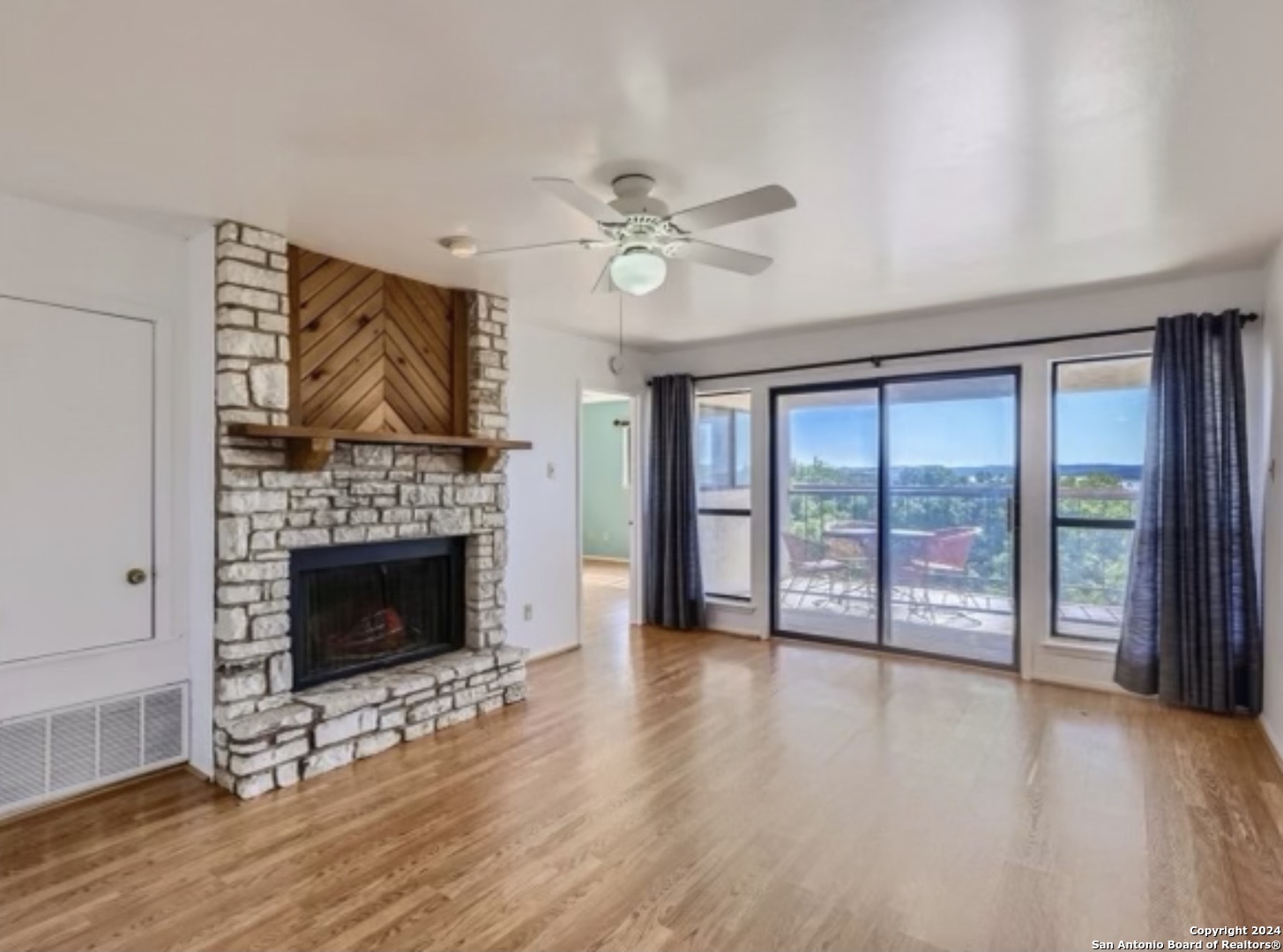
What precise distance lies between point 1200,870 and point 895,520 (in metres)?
2.99

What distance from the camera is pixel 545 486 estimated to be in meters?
Result: 5.18

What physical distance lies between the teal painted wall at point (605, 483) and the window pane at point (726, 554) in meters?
3.88

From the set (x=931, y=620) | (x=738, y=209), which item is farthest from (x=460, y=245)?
(x=931, y=620)

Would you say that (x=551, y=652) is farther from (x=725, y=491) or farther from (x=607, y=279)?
(x=607, y=279)

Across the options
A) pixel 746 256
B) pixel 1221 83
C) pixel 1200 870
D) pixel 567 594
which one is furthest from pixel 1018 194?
pixel 567 594

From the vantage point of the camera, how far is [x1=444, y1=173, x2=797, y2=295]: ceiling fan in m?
2.21

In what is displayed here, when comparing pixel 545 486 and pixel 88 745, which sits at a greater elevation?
Answer: pixel 545 486

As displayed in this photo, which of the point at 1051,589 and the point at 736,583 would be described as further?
the point at 736,583

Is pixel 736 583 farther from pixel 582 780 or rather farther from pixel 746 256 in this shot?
pixel 746 256

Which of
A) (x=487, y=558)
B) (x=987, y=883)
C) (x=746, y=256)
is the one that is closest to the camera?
(x=987, y=883)

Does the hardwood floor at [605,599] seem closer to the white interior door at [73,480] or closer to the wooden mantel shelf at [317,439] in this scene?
the wooden mantel shelf at [317,439]

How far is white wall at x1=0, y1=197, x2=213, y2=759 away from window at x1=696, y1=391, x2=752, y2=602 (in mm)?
3874

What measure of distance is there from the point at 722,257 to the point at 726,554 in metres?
3.73

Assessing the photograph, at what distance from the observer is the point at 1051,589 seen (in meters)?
4.51
